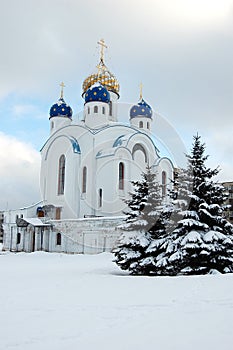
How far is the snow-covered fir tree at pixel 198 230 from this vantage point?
9.15 metres

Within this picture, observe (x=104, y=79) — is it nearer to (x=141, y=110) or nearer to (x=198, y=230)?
(x=141, y=110)

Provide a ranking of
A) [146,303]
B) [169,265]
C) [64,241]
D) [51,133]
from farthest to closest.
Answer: [51,133] < [64,241] < [169,265] < [146,303]

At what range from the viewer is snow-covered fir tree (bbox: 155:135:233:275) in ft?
30.0

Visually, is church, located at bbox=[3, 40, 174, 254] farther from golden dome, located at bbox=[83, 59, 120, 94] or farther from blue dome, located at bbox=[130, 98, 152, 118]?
golden dome, located at bbox=[83, 59, 120, 94]

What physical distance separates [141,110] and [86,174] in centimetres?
776

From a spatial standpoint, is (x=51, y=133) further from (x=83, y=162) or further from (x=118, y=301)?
(x=118, y=301)

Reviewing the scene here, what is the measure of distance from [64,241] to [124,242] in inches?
468

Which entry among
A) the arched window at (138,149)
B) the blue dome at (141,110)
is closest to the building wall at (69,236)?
the arched window at (138,149)

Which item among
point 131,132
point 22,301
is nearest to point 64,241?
point 131,132

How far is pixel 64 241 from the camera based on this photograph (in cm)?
2152

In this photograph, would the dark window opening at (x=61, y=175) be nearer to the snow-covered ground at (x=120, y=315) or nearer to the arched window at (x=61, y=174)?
the arched window at (x=61, y=174)

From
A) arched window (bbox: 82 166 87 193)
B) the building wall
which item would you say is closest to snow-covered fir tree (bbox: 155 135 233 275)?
the building wall

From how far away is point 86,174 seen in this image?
82.0 ft

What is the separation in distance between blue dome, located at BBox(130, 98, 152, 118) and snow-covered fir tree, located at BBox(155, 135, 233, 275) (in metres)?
19.3
